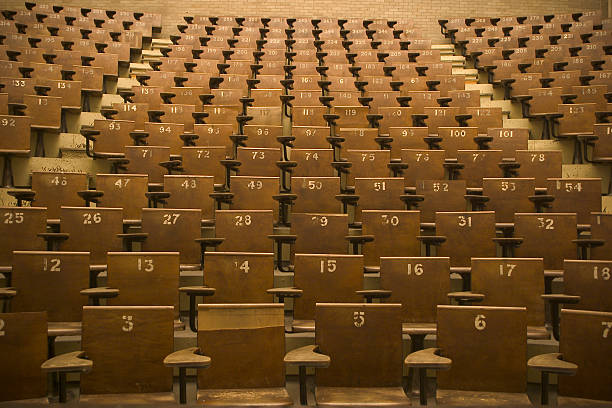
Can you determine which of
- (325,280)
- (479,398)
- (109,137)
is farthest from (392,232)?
→ (109,137)

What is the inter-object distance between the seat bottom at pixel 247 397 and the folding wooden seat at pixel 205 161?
0.69m

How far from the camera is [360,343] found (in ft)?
3.01

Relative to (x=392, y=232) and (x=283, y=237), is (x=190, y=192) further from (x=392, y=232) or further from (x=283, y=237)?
(x=392, y=232)

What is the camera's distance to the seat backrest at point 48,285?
3.40ft

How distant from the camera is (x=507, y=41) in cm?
253

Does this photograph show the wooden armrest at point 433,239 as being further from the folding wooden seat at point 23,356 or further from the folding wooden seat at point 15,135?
the folding wooden seat at point 15,135

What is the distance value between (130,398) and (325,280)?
350 mm

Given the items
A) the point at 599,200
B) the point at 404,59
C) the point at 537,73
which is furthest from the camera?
the point at 404,59

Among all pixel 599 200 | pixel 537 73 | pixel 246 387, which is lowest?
pixel 246 387

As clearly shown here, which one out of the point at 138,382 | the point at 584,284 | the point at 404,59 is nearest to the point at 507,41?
the point at 404,59

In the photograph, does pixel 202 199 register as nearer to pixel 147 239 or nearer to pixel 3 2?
pixel 147 239

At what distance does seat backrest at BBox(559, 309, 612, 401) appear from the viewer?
33.9 inches

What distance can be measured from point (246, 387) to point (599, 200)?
0.83m

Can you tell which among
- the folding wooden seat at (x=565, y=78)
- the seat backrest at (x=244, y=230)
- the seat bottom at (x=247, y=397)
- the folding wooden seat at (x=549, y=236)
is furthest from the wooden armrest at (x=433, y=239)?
the folding wooden seat at (x=565, y=78)
